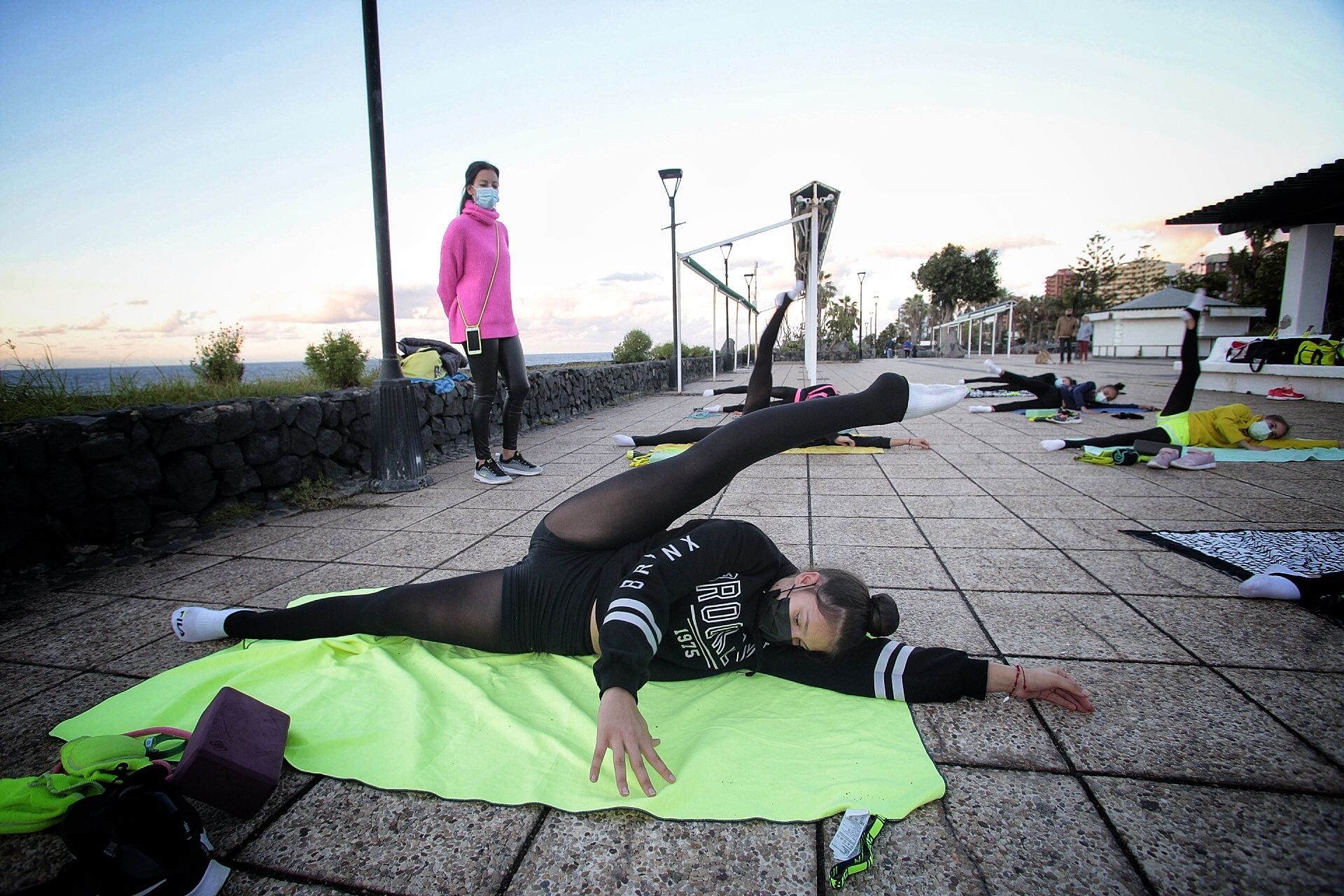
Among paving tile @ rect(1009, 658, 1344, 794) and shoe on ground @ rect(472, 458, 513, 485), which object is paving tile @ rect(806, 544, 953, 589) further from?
shoe on ground @ rect(472, 458, 513, 485)

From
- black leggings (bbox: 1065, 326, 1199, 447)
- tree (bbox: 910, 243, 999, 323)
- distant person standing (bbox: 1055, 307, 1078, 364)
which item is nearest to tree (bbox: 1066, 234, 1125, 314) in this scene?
tree (bbox: 910, 243, 999, 323)

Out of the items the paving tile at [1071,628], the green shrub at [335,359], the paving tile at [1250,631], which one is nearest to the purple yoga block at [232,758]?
the paving tile at [1071,628]

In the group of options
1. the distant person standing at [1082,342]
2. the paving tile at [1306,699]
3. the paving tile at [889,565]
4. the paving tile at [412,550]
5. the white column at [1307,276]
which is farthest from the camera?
the distant person standing at [1082,342]

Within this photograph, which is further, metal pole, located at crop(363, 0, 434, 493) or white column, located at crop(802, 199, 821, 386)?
white column, located at crop(802, 199, 821, 386)

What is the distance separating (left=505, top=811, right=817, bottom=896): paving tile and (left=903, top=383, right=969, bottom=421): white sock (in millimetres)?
1192

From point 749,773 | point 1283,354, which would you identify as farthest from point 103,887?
point 1283,354

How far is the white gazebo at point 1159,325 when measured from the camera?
26.3m

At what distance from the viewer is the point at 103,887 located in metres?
0.99

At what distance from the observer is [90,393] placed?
11.6ft

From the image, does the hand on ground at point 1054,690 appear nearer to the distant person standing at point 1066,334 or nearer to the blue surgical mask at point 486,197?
the blue surgical mask at point 486,197

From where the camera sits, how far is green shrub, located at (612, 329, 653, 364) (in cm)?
1582

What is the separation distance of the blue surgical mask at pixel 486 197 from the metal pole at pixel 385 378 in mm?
637

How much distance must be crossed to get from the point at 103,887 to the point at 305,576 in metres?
1.89

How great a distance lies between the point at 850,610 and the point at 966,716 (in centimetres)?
46
